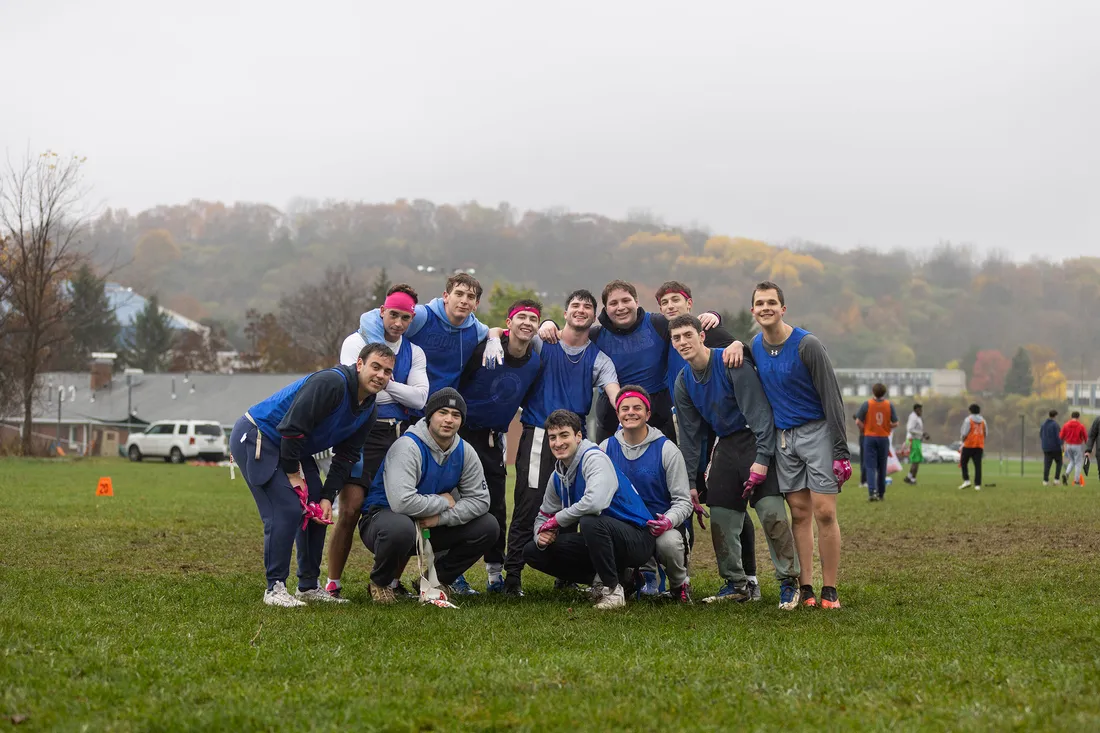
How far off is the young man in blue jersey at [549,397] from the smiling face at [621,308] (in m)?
0.15

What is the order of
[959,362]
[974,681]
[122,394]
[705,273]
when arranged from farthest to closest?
1. [705,273]
2. [959,362]
3. [122,394]
4. [974,681]

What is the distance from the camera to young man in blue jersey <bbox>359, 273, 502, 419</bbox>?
25.6 ft

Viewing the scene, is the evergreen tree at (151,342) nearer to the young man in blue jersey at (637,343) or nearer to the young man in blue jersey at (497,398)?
the young man in blue jersey at (497,398)

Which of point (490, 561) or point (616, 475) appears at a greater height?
point (616, 475)

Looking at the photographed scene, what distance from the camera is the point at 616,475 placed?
23.5 ft

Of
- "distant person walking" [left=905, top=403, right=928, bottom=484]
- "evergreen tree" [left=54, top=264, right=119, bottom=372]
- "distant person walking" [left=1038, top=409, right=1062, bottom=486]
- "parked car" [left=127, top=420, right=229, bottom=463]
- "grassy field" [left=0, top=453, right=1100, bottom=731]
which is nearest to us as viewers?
"grassy field" [left=0, top=453, right=1100, bottom=731]

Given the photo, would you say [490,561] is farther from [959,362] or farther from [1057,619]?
[959,362]

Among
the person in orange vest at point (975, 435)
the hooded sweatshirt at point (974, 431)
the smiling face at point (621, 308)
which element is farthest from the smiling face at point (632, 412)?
the hooded sweatshirt at point (974, 431)

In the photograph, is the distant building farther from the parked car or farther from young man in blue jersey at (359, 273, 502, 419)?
young man in blue jersey at (359, 273, 502, 419)

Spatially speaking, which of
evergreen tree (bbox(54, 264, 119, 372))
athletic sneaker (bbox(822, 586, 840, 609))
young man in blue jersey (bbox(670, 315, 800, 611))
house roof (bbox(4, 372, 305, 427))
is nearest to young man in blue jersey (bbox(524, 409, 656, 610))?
young man in blue jersey (bbox(670, 315, 800, 611))

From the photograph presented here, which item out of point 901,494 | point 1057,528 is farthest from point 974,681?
point 901,494

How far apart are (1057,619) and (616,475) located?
9.08ft

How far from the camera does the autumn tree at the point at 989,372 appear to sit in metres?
135

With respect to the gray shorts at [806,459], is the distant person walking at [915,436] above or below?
below
